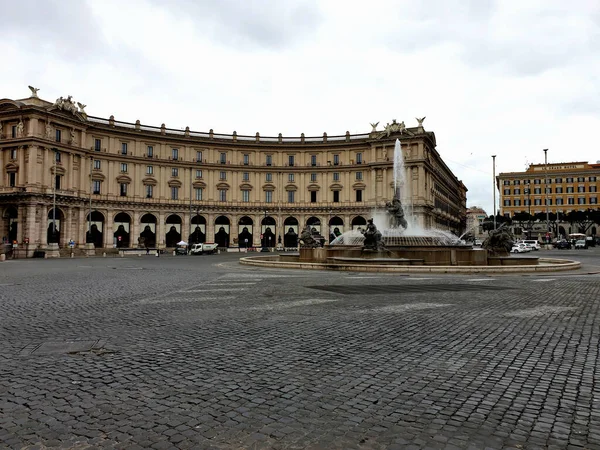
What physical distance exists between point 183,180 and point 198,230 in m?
8.74

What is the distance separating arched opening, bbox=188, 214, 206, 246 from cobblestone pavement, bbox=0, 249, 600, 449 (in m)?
63.4

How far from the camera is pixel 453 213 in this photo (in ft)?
368

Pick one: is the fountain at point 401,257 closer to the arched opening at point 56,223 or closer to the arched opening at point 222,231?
the arched opening at point 56,223

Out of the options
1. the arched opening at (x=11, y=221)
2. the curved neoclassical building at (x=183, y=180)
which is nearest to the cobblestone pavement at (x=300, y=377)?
the curved neoclassical building at (x=183, y=180)

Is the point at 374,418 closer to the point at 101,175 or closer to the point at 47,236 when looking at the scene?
the point at 47,236

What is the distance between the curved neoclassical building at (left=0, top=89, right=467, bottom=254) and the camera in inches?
2264

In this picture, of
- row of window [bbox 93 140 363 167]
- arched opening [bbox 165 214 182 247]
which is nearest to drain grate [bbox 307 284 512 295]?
arched opening [bbox 165 214 182 247]

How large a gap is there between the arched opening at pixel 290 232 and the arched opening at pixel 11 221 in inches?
1575

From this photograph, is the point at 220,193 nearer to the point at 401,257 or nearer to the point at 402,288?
the point at 401,257

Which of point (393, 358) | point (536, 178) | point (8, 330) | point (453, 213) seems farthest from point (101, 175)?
point (536, 178)

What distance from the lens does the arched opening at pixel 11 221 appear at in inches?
2275

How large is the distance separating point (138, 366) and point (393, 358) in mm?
3223

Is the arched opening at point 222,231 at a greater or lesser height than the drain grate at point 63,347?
greater

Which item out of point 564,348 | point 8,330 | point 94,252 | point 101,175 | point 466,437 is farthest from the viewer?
point 101,175
